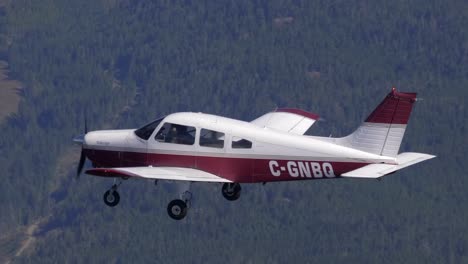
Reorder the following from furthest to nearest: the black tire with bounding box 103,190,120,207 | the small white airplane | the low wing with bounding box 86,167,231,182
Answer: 1. the black tire with bounding box 103,190,120,207
2. the small white airplane
3. the low wing with bounding box 86,167,231,182

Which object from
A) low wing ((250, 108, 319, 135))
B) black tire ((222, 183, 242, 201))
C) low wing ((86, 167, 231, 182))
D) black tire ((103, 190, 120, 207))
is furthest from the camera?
low wing ((250, 108, 319, 135))

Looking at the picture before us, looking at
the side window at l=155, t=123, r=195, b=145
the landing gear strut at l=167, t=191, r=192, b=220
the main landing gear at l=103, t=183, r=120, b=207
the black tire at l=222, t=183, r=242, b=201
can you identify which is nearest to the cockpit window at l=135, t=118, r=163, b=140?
the side window at l=155, t=123, r=195, b=145

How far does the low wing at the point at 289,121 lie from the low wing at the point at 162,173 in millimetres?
6854

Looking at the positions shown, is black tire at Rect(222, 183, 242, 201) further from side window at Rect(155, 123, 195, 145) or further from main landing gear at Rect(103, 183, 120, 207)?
main landing gear at Rect(103, 183, 120, 207)

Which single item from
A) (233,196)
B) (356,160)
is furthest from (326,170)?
(233,196)

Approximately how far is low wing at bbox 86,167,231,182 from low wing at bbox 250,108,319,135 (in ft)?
22.5

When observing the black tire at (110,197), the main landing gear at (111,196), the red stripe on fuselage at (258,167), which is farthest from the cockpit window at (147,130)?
the black tire at (110,197)

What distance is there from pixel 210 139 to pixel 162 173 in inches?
98.1

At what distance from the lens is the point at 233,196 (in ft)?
196

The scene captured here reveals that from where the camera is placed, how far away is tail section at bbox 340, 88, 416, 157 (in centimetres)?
5659

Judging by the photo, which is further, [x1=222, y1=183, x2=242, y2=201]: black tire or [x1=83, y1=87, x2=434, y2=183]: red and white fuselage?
[x1=222, y1=183, x2=242, y2=201]: black tire

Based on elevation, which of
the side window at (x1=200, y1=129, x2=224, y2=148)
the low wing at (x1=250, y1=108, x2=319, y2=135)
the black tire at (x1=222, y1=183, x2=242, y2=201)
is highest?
the low wing at (x1=250, y1=108, x2=319, y2=135)

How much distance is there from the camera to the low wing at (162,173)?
5466cm

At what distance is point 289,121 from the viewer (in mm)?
63500
